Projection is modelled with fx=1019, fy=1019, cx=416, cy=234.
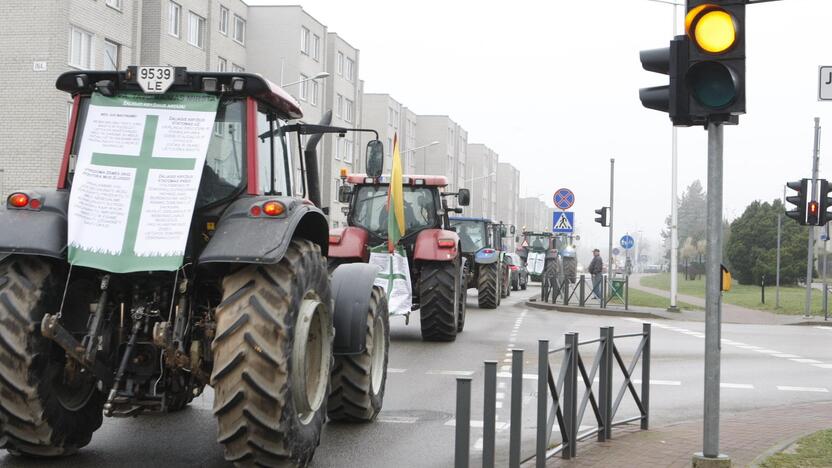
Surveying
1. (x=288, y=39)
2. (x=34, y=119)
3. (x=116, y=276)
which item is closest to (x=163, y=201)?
(x=116, y=276)

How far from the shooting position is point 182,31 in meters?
44.8

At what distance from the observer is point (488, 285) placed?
2659 cm

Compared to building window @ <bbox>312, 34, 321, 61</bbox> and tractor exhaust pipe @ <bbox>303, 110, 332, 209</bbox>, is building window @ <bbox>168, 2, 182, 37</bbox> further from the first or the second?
tractor exhaust pipe @ <bbox>303, 110, 332, 209</bbox>

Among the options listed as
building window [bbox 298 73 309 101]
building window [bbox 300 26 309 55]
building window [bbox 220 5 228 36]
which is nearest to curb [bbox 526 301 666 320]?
building window [bbox 220 5 228 36]

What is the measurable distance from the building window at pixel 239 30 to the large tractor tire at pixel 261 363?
161 feet

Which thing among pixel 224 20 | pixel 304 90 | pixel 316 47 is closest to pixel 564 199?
pixel 224 20

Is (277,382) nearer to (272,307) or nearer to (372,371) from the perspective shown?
(272,307)

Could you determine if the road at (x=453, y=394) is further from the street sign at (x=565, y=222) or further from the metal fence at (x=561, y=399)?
the street sign at (x=565, y=222)

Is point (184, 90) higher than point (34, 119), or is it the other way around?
point (34, 119)

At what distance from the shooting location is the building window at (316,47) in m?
60.9

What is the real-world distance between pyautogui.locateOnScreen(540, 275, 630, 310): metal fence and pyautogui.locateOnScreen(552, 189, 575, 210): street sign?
2.25m

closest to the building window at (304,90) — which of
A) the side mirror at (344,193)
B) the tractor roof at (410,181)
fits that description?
the tractor roof at (410,181)

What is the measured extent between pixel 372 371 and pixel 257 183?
104 inches

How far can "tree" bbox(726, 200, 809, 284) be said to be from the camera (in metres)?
57.2
